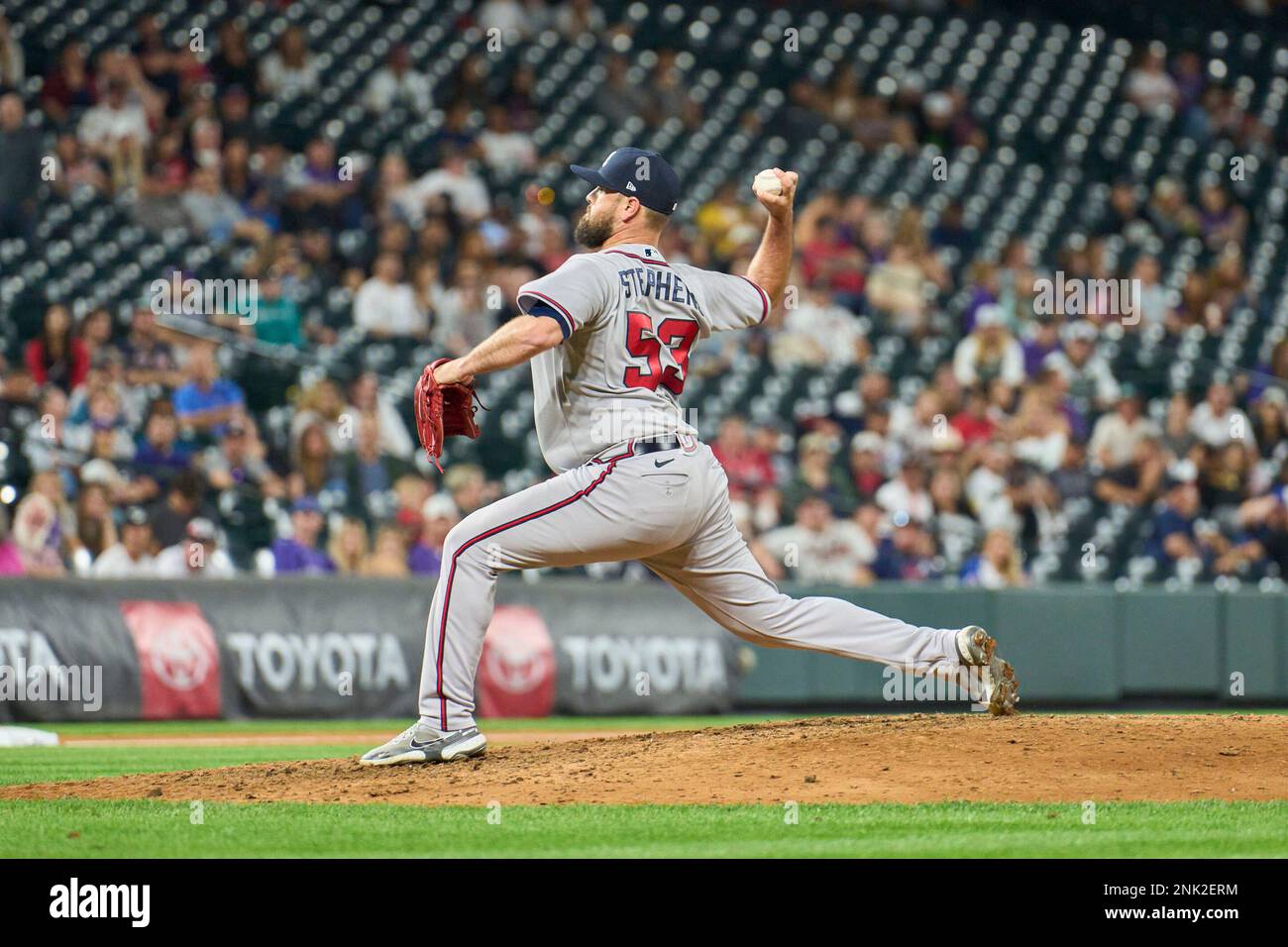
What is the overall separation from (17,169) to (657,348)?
893cm

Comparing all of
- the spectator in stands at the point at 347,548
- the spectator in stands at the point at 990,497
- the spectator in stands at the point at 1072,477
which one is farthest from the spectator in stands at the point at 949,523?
the spectator in stands at the point at 347,548

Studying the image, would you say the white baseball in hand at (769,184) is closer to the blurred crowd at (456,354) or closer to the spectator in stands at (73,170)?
the blurred crowd at (456,354)

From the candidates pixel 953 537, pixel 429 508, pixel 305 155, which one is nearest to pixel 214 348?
pixel 429 508

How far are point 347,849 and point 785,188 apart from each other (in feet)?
9.08

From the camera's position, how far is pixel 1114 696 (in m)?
12.9

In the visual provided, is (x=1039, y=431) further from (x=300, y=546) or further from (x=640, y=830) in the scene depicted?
Answer: (x=640, y=830)

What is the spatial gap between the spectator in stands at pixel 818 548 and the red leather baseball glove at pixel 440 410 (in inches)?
268

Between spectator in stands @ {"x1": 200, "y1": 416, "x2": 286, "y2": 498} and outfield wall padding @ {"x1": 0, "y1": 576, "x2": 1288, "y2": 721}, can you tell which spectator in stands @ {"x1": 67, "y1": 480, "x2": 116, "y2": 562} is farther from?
spectator in stands @ {"x1": 200, "y1": 416, "x2": 286, "y2": 498}

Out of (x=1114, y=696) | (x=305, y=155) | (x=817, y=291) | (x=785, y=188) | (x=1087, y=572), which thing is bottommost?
(x=1114, y=696)

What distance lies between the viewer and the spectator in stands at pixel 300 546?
445 inches

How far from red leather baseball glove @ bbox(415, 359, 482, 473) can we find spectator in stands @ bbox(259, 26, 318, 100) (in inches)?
416

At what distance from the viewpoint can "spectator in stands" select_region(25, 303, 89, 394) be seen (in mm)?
11578

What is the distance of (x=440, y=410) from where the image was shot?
5582 millimetres

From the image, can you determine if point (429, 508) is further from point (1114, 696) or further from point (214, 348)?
point (1114, 696)
